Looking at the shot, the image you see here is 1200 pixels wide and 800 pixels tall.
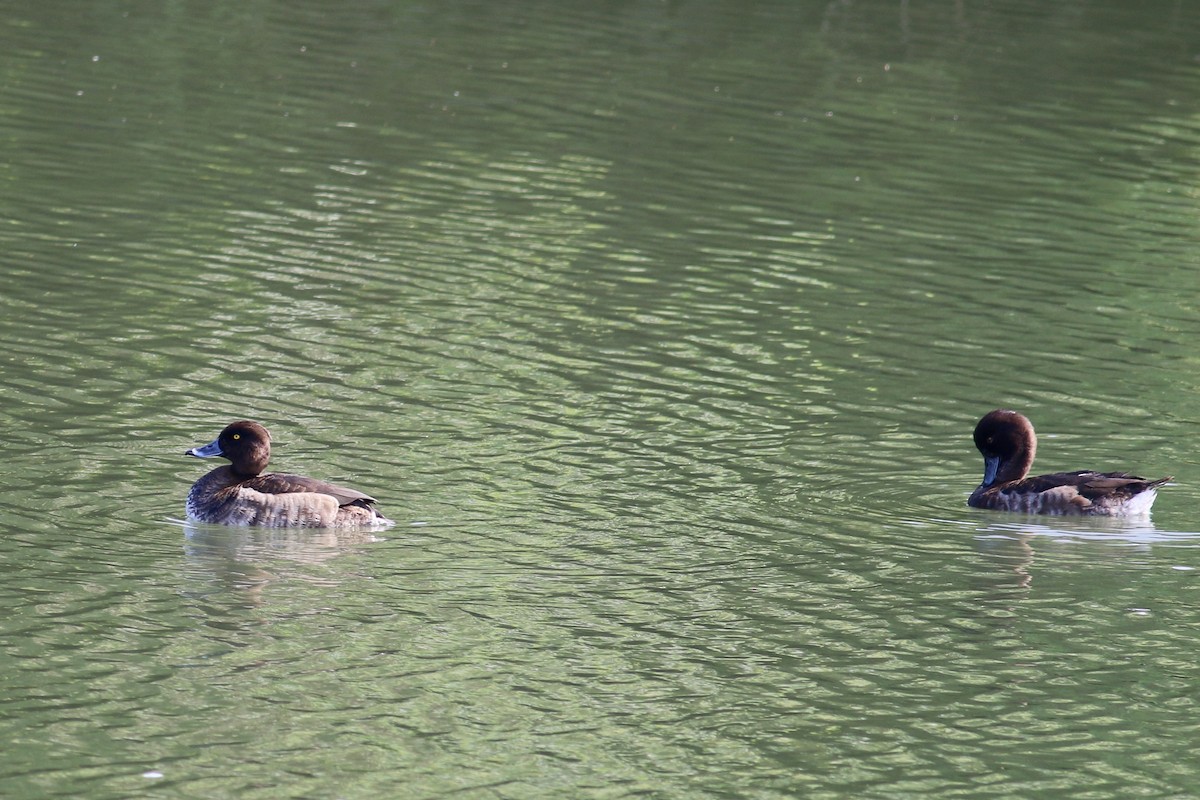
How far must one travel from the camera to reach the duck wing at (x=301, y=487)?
15609 mm

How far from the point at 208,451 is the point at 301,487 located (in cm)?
110

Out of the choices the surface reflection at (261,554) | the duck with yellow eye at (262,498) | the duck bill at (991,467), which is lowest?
the surface reflection at (261,554)

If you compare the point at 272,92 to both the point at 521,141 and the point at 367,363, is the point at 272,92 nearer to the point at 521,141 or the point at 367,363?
the point at 521,141

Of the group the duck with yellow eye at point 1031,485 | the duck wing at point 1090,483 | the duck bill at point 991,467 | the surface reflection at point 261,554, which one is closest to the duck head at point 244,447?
the surface reflection at point 261,554

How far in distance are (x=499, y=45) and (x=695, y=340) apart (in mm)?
18240

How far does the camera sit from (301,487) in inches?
627

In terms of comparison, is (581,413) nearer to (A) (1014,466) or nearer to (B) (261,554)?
(A) (1014,466)

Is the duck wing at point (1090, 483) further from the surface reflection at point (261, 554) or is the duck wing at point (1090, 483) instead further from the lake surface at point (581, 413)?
the surface reflection at point (261, 554)

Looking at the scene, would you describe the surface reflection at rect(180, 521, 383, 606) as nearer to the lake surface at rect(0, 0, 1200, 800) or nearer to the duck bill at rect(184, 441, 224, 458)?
the lake surface at rect(0, 0, 1200, 800)

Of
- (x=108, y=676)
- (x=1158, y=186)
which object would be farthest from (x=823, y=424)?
(x=1158, y=186)

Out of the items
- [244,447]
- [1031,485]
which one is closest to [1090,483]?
[1031,485]

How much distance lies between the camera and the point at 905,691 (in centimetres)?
1299

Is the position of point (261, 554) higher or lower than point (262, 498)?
lower

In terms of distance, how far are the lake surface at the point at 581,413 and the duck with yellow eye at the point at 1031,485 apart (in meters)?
0.23
